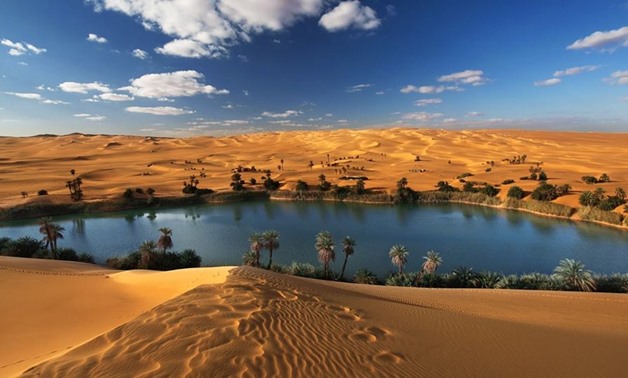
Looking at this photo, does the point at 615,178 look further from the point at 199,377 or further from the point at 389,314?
the point at 199,377

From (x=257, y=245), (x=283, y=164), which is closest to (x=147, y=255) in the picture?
(x=257, y=245)

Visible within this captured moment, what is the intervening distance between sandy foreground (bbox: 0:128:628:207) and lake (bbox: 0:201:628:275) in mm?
10363

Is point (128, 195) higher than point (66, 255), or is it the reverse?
point (128, 195)

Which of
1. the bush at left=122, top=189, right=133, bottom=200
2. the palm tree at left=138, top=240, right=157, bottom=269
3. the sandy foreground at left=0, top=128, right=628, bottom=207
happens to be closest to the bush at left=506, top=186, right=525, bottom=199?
the sandy foreground at left=0, top=128, right=628, bottom=207

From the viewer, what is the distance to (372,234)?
37094 mm

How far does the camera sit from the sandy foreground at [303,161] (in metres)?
63.8

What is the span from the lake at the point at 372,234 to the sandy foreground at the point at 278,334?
15.9 meters

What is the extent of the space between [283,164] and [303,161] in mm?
7716

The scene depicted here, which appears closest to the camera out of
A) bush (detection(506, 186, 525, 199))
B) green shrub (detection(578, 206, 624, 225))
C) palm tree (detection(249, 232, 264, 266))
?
palm tree (detection(249, 232, 264, 266))

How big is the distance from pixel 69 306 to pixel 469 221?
41207 mm

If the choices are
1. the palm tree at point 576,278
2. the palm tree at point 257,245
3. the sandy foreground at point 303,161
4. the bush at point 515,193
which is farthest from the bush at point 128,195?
the bush at point 515,193

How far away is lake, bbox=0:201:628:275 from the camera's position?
2877 centimetres

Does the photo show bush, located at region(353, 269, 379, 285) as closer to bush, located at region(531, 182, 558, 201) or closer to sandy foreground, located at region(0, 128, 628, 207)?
bush, located at region(531, 182, 558, 201)

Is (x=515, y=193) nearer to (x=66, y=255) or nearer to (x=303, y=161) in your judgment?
(x=66, y=255)
